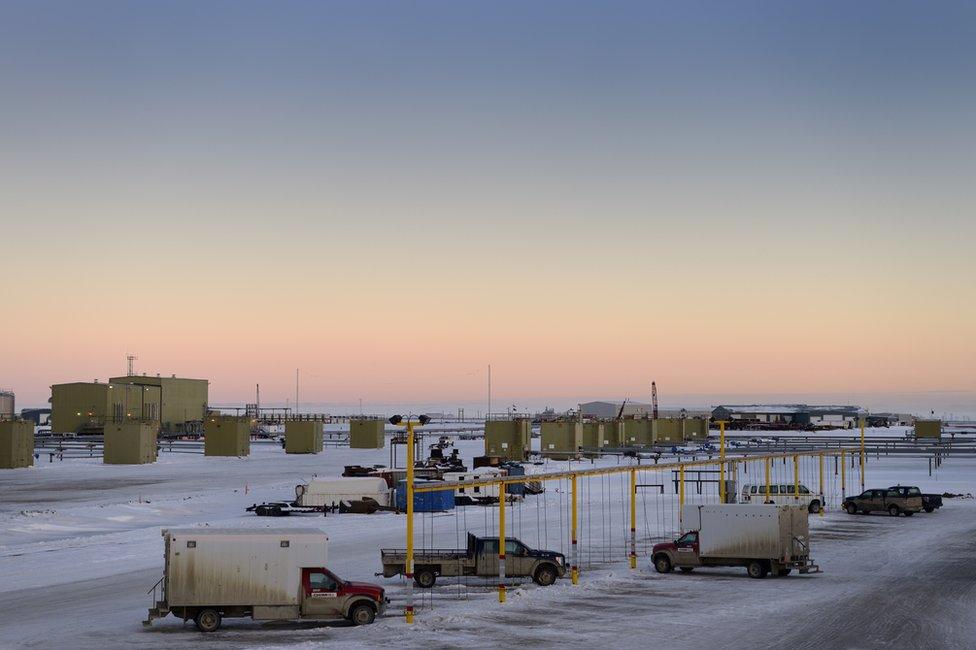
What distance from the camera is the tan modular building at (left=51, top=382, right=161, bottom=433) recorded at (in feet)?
477

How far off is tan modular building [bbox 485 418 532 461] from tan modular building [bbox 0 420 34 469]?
41013mm

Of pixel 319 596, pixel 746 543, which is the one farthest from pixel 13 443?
pixel 746 543

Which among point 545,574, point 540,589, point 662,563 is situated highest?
point 545,574

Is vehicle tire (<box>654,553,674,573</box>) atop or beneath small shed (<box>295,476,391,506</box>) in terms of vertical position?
beneath

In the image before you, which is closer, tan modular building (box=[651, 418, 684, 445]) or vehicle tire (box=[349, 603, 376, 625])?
vehicle tire (box=[349, 603, 376, 625])

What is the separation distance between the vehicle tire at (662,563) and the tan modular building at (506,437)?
63304mm

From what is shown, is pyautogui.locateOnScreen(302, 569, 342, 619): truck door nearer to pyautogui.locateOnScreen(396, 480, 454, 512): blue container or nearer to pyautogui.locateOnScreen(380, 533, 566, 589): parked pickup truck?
pyautogui.locateOnScreen(380, 533, 566, 589): parked pickup truck

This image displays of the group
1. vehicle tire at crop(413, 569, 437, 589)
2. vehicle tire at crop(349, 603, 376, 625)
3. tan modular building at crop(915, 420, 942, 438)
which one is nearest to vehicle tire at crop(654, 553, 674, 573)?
vehicle tire at crop(413, 569, 437, 589)

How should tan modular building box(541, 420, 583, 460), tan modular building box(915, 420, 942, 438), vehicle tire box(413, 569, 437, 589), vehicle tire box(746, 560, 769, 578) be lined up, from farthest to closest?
tan modular building box(915, 420, 942, 438)
tan modular building box(541, 420, 583, 460)
vehicle tire box(746, 560, 769, 578)
vehicle tire box(413, 569, 437, 589)

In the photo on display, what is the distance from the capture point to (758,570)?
107ft

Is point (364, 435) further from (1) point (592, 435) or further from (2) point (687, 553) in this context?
(2) point (687, 553)

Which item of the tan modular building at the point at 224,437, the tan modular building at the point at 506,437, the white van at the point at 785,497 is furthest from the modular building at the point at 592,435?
the white van at the point at 785,497

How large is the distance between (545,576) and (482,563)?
197 cm

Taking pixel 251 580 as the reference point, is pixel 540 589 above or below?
below
